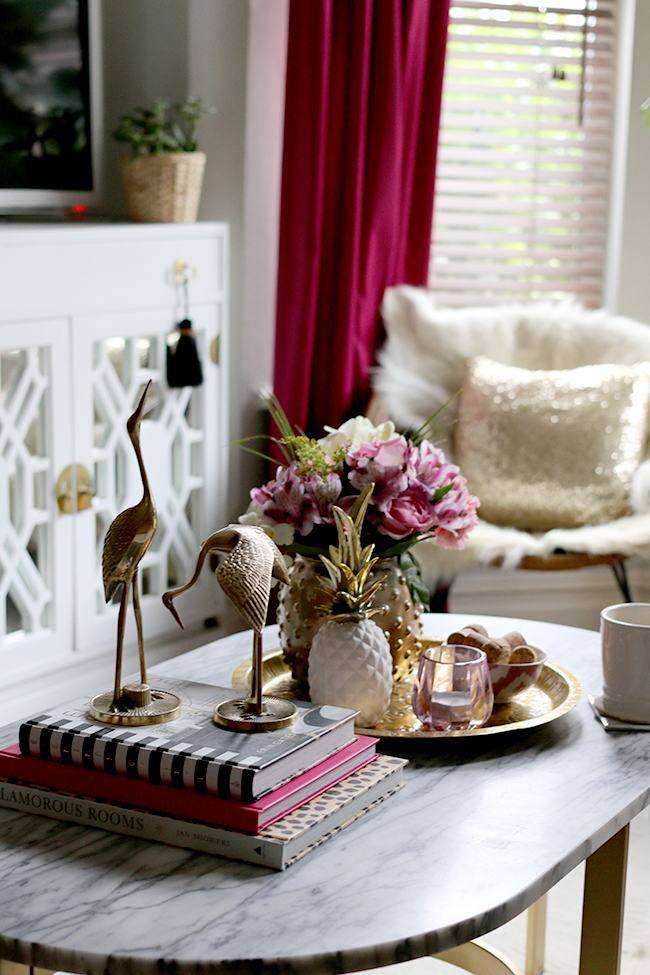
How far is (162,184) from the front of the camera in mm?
2367

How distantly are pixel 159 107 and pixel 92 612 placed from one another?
1.10 metres

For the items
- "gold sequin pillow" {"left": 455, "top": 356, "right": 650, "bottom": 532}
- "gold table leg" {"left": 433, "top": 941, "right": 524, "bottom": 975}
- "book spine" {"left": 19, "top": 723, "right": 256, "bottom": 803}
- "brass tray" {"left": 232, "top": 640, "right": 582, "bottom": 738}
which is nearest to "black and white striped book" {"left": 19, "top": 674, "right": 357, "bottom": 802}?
"book spine" {"left": 19, "top": 723, "right": 256, "bottom": 803}

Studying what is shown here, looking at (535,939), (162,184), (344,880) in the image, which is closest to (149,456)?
(162,184)

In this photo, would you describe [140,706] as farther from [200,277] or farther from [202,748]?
[200,277]

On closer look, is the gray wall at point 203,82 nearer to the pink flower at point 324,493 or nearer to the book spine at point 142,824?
the pink flower at point 324,493

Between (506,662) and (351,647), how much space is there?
22cm

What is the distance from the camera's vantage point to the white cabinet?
6.79ft

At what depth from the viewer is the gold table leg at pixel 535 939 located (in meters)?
1.64

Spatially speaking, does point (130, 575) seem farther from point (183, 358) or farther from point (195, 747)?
point (183, 358)

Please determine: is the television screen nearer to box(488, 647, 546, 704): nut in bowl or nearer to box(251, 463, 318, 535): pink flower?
box(251, 463, 318, 535): pink flower

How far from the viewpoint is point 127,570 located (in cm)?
101

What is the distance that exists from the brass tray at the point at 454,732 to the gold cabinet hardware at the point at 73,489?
90cm

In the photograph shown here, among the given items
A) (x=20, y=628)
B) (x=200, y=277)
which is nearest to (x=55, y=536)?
(x=20, y=628)

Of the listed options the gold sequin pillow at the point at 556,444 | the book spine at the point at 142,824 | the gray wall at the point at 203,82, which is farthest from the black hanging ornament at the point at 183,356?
the book spine at the point at 142,824
